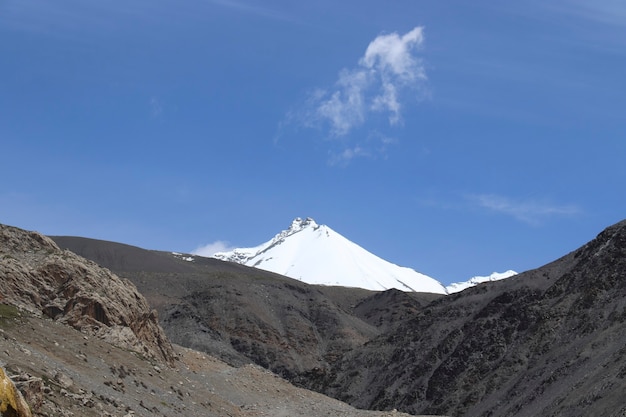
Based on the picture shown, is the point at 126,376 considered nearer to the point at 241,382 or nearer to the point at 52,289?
the point at 52,289

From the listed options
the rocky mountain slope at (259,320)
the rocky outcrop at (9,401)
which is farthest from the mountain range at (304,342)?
the rocky outcrop at (9,401)

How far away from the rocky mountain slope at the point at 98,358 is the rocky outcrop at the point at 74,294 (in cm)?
6

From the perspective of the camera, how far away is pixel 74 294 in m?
43.8

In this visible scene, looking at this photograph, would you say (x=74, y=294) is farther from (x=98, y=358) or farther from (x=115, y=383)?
(x=115, y=383)

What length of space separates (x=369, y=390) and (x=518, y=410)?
33.7 meters

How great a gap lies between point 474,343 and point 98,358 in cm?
6121

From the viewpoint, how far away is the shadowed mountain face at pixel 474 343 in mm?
67888

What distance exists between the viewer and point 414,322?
358ft

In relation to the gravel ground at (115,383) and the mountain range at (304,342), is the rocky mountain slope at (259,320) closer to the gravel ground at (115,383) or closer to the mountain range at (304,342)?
the mountain range at (304,342)

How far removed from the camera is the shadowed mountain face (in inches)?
2673

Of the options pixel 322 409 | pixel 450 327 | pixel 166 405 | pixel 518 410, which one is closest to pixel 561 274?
pixel 450 327

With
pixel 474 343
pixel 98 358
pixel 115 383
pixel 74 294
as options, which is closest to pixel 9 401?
pixel 115 383

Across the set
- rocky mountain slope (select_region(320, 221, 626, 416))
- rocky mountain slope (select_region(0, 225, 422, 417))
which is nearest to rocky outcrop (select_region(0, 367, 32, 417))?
rocky mountain slope (select_region(0, 225, 422, 417))

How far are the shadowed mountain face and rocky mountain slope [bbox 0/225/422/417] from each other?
22.8 metres
